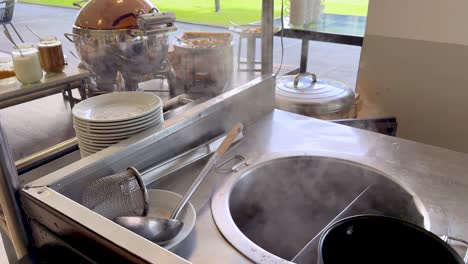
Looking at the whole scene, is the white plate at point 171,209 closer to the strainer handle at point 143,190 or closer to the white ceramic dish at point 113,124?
the strainer handle at point 143,190

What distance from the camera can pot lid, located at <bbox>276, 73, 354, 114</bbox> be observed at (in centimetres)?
153

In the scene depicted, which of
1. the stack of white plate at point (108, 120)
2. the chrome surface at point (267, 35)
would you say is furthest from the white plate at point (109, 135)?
the chrome surface at point (267, 35)

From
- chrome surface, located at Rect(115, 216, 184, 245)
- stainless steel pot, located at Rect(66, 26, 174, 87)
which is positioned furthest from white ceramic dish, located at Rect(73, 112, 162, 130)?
stainless steel pot, located at Rect(66, 26, 174, 87)

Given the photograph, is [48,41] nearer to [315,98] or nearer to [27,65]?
[27,65]

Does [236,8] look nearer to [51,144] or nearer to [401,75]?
[401,75]

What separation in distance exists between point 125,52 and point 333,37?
1.21 meters

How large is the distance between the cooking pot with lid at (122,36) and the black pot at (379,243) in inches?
32.1

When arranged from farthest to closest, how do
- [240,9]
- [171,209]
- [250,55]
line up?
[240,9], [250,55], [171,209]

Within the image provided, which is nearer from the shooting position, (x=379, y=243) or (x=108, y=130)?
(x=379, y=243)

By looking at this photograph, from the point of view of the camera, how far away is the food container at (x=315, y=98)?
153 cm

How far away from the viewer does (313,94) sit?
1591 millimetres

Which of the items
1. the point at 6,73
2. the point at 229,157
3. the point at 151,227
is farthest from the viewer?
the point at 6,73

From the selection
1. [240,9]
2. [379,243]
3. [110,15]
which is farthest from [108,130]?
[240,9]

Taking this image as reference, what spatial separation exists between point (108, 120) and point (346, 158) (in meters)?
0.63
